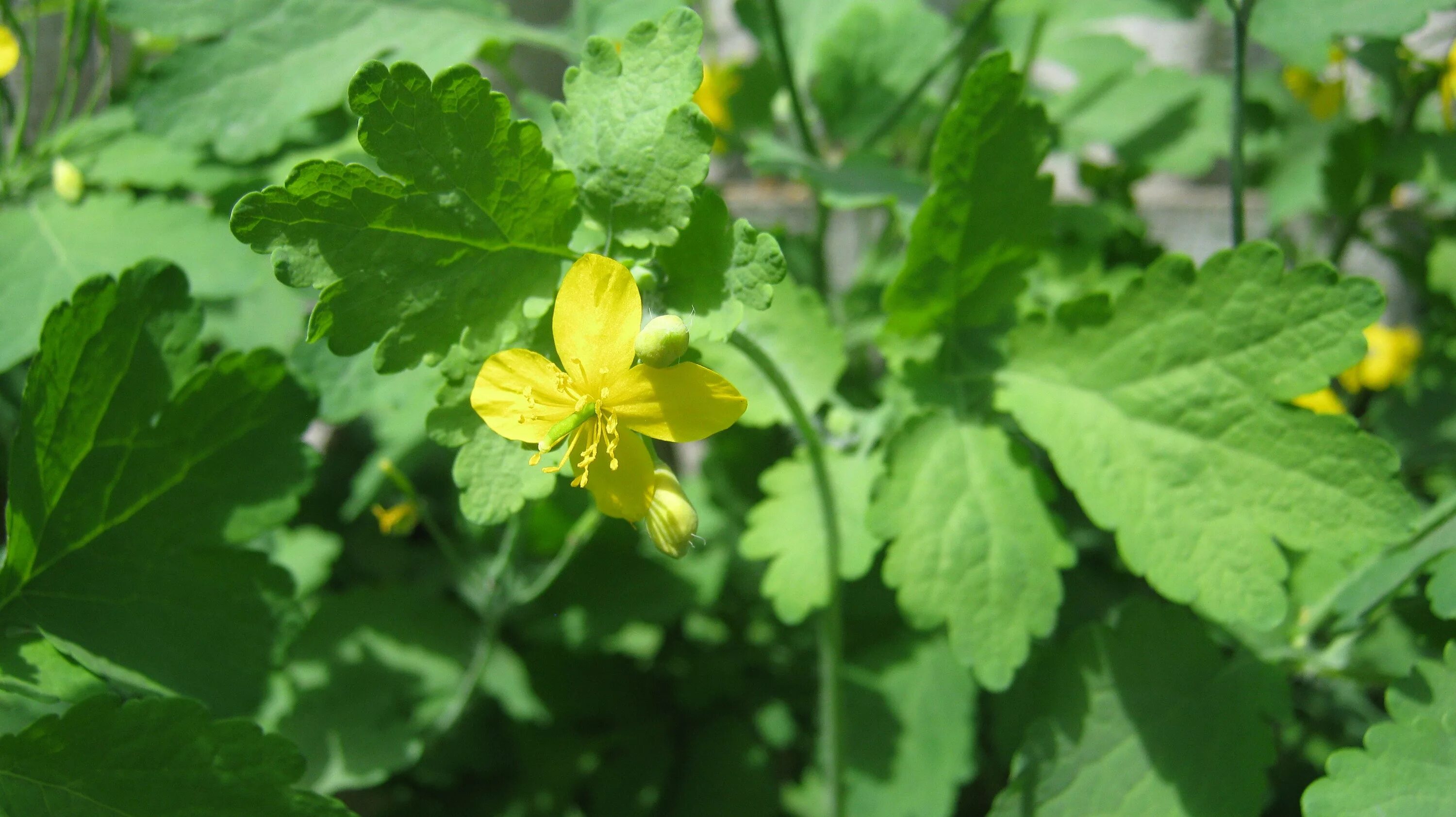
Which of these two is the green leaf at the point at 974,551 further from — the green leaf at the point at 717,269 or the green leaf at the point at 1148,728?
the green leaf at the point at 717,269

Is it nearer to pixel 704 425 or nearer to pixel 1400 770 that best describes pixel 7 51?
pixel 704 425

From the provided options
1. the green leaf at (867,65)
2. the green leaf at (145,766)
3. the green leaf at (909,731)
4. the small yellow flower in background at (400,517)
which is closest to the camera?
the green leaf at (145,766)

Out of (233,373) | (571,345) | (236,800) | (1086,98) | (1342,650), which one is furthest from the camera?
(1086,98)

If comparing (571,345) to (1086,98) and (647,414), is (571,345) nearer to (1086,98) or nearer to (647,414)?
(647,414)

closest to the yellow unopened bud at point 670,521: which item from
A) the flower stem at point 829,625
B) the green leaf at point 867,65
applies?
the flower stem at point 829,625

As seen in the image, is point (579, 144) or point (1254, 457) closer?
point (579, 144)

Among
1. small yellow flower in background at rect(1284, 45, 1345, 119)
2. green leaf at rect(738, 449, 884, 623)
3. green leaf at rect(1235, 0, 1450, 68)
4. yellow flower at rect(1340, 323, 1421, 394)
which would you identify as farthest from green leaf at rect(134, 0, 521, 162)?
yellow flower at rect(1340, 323, 1421, 394)

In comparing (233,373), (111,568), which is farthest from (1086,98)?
(111,568)
